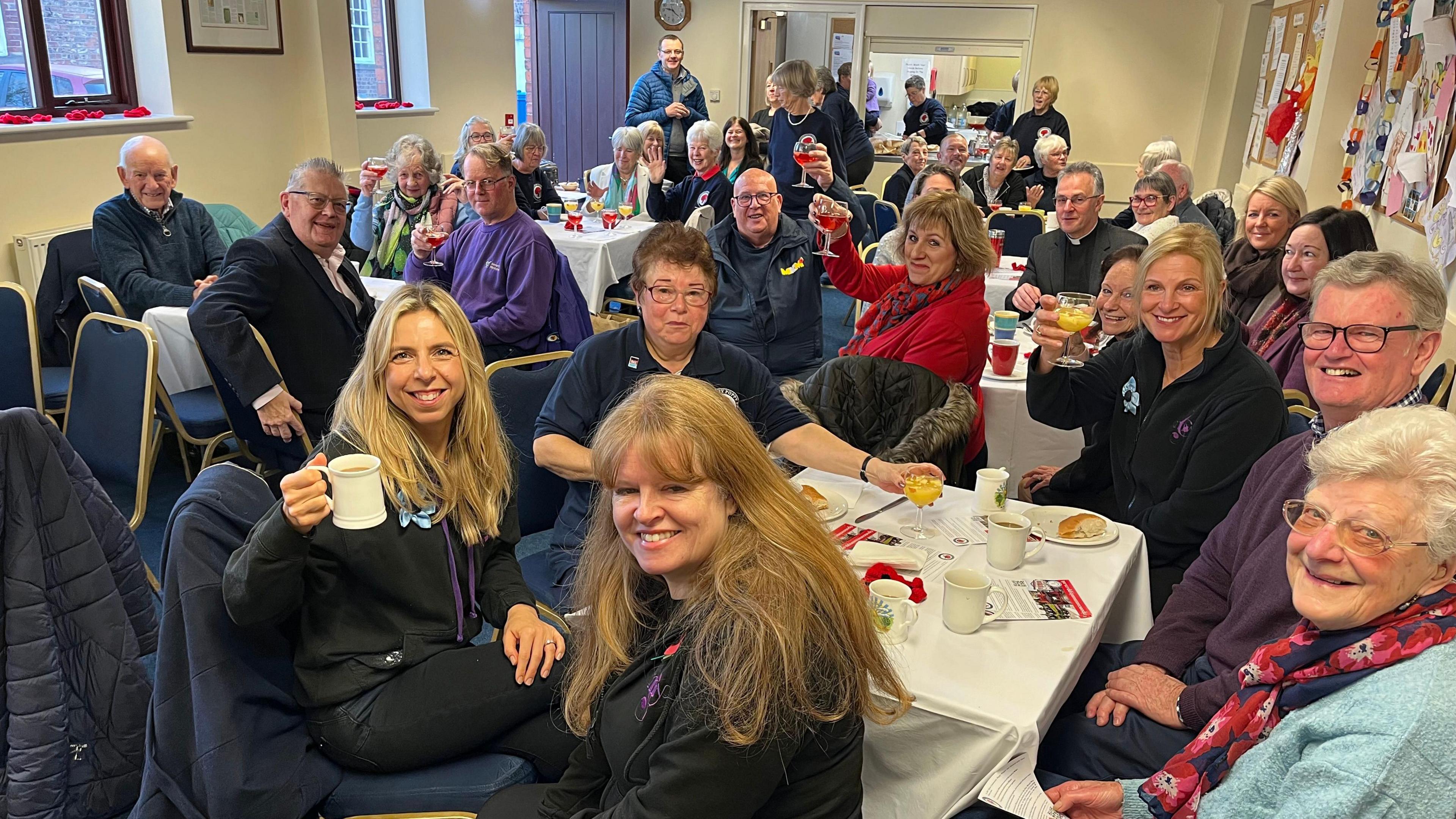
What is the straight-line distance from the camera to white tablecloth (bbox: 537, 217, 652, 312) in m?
5.61

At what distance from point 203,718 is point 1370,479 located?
1.80 meters

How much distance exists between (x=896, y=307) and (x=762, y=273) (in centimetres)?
86

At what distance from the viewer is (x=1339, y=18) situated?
5949 mm

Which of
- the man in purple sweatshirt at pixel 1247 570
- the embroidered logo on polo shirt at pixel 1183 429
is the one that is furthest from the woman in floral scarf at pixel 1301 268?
the man in purple sweatshirt at pixel 1247 570

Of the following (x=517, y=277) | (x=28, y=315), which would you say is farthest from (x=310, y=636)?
(x=517, y=277)

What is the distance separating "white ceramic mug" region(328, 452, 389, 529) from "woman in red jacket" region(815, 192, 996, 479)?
6.16 ft

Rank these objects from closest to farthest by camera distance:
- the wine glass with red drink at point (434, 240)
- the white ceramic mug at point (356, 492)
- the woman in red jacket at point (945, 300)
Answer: the white ceramic mug at point (356, 492)
the woman in red jacket at point (945, 300)
the wine glass with red drink at point (434, 240)

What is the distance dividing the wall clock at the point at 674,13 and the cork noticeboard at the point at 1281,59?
5.63 meters

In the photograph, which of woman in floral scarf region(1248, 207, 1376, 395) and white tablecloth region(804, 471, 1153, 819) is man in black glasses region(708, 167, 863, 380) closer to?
woman in floral scarf region(1248, 207, 1376, 395)

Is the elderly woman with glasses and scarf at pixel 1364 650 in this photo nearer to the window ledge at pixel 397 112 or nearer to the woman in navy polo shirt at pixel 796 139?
the woman in navy polo shirt at pixel 796 139

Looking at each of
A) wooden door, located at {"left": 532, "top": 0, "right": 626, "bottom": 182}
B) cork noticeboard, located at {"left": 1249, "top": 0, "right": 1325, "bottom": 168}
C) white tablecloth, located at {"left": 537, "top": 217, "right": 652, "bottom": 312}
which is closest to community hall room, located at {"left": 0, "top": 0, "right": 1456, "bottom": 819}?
white tablecloth, located at {"left": 537, "top": 217, "right": 652, "bottom": 312}

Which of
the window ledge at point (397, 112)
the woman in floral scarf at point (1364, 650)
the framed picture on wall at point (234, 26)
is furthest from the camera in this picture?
the window ledge at point (397, 112)

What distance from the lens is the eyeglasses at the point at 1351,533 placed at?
1.27 m

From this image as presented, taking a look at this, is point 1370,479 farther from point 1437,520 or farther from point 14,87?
point 14,87
